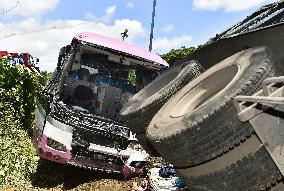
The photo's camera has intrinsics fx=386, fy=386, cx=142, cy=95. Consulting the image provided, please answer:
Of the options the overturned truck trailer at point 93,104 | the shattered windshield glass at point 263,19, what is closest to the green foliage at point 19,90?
the overturned truck trailer at point 93,104

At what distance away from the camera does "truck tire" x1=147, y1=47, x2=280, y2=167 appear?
247cm

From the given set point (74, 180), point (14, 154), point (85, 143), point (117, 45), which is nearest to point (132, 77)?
point (117, 45)

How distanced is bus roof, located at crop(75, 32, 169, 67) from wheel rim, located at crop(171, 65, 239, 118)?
13.2 ft

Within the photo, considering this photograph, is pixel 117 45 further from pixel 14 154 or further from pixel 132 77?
pixel 14 154

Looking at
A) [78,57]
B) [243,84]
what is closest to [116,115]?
[78,57]

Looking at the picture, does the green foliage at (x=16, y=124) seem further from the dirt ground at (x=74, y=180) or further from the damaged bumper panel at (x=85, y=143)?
the damaged bumper panel at (x=85, y=143)

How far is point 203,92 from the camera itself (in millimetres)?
3480

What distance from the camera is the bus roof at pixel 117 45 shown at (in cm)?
731

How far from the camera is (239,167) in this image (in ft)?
7.99

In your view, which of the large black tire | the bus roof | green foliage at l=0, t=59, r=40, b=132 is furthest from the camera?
green foliage at l=0, t=59, r=40, b=132

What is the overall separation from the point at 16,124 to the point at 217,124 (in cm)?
771

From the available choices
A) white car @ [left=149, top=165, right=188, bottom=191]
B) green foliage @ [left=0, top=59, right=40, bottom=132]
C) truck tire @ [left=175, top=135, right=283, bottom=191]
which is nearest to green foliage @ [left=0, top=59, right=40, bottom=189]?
green foliage @ [left=0, top=59, right=40, bottom=132]

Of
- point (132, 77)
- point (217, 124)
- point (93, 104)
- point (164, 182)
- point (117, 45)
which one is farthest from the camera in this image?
point (93, 104)

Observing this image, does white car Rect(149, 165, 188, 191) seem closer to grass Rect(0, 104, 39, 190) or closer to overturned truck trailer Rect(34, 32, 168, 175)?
overturned truck trailer Rect(34, 32, 168, 175)
